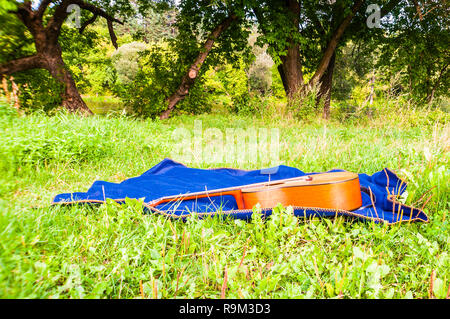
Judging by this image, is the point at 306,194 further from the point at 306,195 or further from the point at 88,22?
the point at 88,22

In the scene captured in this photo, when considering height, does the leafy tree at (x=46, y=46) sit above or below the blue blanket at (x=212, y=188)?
above

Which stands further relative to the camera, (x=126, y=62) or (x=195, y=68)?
(x=126, y=62)

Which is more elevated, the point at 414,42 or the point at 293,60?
the point at 414,42

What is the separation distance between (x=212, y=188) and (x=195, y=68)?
5.95 m

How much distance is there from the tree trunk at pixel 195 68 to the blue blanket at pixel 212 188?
5.06 meters

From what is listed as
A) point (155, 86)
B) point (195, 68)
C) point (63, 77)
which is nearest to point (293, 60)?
point (195, 68)

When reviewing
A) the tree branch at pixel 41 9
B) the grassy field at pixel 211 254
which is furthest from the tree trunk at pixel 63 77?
the grassy field at pixel 211 254

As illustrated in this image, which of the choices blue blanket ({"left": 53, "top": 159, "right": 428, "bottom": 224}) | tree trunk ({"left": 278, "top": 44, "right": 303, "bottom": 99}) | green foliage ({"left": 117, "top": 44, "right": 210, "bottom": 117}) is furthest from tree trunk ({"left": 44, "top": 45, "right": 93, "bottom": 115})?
tree trunk ({"left": 278, "top": 44, "right": 303, "bottom": 99})

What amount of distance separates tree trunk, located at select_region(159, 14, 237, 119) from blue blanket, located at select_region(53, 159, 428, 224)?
5062mm

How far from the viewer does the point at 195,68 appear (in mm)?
7391

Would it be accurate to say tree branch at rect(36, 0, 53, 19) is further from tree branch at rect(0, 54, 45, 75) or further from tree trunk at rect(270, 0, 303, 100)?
tree trunk at rect(270, 0, 303, 100)

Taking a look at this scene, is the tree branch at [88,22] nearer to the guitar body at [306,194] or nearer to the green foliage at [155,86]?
the green foliage at [155,86]

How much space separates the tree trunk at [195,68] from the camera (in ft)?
23.7

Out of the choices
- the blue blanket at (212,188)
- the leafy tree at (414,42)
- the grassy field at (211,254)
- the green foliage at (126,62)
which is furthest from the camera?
the green foliage at (126,62)
